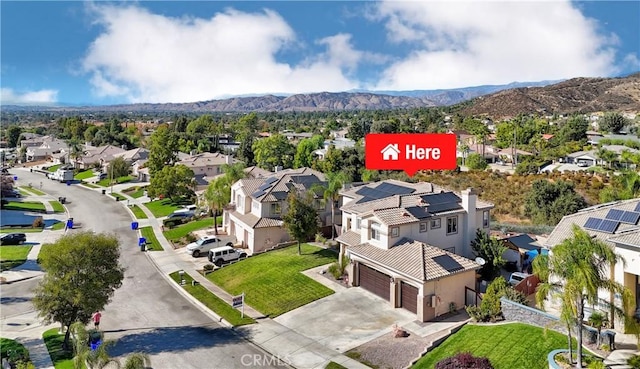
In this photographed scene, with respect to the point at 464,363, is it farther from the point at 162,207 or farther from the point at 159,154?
the point at 159,154

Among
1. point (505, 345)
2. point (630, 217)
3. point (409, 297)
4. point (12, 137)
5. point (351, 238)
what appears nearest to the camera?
point (505, 345)

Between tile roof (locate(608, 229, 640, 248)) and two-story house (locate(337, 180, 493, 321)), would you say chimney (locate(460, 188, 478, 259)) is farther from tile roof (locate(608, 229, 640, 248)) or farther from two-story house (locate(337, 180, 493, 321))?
tile roof (locate(608, 229, 640, 248))

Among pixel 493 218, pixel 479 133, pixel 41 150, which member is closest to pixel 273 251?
pixel 493 218

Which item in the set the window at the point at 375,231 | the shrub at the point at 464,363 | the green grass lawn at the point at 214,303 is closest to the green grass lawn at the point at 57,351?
the green grass lawn at the point at 214,303

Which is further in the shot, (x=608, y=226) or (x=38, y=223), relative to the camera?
(x=38, y=223)

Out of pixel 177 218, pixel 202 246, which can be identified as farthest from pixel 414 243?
pixel 177 218

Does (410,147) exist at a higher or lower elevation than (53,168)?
higher
